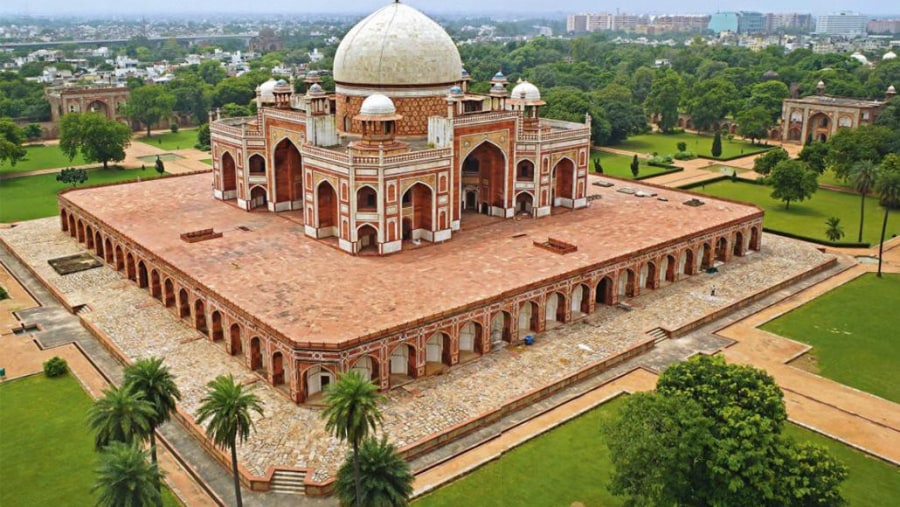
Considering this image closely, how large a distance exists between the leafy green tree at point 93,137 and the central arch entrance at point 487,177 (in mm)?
39872

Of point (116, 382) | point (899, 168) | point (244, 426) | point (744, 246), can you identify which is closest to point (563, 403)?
point (244, 426)

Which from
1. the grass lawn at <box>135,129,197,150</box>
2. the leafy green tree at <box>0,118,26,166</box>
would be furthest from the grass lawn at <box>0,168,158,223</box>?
the grass lawn at <box>135,129,197,150</box>

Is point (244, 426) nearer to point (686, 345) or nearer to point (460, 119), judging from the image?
point (686, 345)

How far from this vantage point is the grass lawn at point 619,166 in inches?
2803

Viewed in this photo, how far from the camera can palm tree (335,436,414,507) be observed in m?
19.9

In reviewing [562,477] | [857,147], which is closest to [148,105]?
[857,147]

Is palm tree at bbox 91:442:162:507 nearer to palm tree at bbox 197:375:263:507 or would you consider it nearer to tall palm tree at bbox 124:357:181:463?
palm tree at bbox 197:375:263:507

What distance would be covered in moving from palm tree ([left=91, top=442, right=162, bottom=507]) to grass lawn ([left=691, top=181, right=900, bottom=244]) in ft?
149

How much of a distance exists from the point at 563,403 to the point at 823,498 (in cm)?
1133

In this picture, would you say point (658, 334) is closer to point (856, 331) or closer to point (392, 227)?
point (856, 331)

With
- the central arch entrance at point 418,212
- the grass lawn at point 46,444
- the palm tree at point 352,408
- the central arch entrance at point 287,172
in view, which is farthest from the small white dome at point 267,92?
the palm tree at point 352,408

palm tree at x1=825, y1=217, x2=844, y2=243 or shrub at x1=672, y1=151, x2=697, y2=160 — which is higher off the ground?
shrub at x1=672, y1=151, x2=697, y2=160

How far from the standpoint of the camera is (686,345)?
112ft

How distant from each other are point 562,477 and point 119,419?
1323 cm
